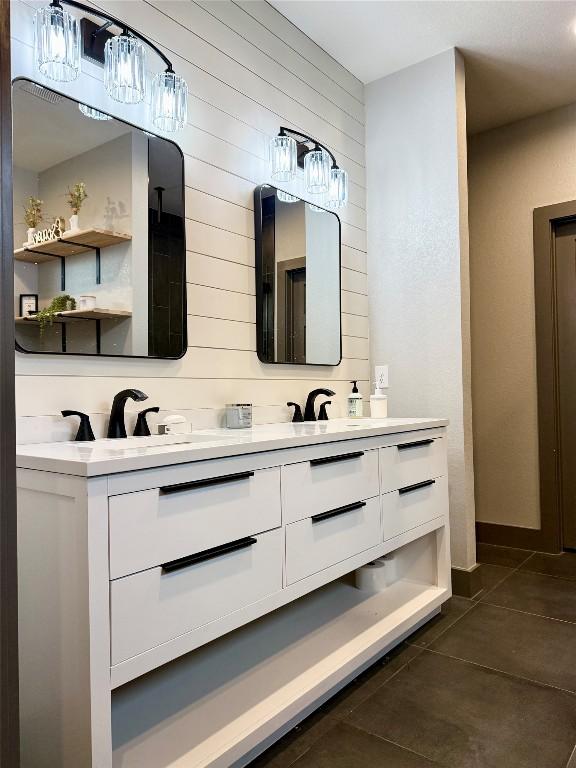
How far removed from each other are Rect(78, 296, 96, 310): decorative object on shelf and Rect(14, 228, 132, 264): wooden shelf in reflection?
0.13 m

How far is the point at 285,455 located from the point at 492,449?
2.38 m

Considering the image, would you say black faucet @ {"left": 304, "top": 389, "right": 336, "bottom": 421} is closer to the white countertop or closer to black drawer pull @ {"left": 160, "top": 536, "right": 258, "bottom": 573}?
the white countertop

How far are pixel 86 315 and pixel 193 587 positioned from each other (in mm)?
862

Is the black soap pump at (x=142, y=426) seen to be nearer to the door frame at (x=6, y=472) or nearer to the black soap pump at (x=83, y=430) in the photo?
the black soap pump at (x=83, y=430)

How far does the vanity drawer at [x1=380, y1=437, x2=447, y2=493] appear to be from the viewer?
6.72ft

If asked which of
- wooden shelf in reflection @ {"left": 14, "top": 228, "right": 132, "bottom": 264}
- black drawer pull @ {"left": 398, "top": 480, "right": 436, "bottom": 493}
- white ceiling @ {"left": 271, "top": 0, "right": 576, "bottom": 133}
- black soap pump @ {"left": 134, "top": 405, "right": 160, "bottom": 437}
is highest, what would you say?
white ceiling @ {"left": 271, "top": 0, "right": 576, "bottom": 133}

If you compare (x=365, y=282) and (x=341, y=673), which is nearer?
(x=341, y=673)

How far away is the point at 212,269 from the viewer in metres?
2.09

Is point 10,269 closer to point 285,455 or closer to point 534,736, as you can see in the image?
point 285,455

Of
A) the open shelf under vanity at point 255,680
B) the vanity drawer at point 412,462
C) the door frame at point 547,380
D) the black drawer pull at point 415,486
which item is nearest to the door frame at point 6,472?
the open shelf under vanity at point 255,680

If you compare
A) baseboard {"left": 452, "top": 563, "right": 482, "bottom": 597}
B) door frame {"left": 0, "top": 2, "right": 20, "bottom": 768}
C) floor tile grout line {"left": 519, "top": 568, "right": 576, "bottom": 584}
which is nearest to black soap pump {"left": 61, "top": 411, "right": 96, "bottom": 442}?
door frame {"left": 0, "top": 2, "right": 20, "bottom": 768}

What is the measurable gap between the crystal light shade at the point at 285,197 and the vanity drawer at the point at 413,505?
1.32 metres

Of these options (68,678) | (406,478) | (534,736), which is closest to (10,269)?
(68,678)

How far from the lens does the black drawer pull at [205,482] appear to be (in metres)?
1.23
